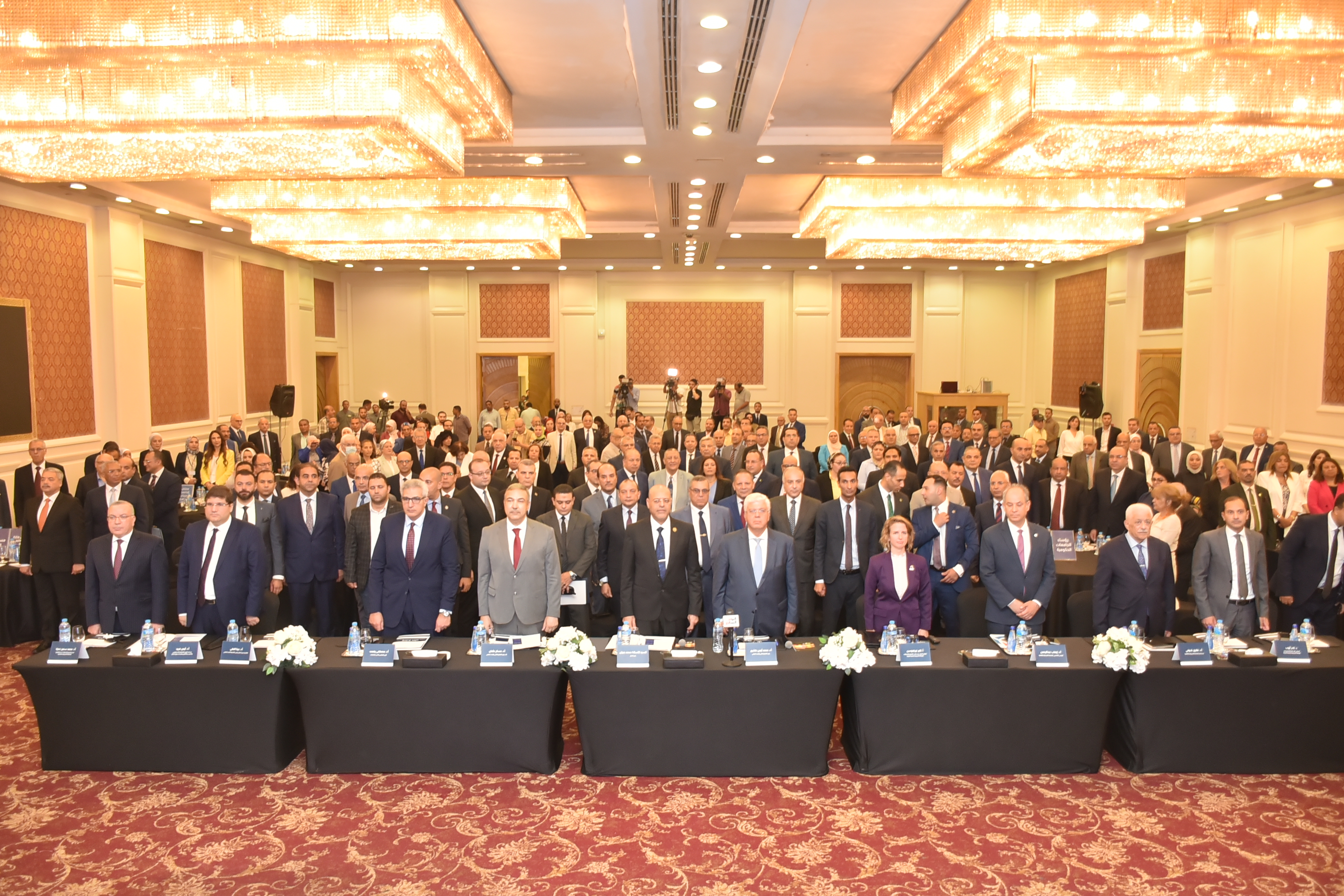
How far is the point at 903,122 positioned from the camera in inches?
276

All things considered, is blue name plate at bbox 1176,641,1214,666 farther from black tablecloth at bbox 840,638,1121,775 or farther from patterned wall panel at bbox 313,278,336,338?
patterned wall panel at bbox 313,278,336,338

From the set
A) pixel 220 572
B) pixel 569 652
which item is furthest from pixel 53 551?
pixel 569 652

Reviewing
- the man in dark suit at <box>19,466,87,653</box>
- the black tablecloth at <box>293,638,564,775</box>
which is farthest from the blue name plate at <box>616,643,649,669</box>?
the man in dark suit at <box>19,466,87,653</box>

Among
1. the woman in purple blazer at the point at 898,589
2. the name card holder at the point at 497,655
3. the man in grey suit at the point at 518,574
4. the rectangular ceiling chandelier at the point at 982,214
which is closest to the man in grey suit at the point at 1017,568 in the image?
the woman in purple blazer at the point at 898,589

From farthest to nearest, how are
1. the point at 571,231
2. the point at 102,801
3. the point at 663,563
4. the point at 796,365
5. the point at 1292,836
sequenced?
1. the point at 796,365
2. the point at 571,231
3. the point at 663,563
4. the point at 102,801
5. the point at 1292,836

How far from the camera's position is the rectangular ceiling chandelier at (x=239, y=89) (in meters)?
4.84

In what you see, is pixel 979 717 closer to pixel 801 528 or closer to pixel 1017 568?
pixel 1017 568

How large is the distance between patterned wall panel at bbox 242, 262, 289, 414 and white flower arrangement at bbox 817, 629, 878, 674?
13.3 m

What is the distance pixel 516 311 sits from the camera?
65.1ft

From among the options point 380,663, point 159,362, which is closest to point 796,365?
point 159,362

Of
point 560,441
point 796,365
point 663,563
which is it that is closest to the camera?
point 663,563

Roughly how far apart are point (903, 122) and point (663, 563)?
395 centimetres

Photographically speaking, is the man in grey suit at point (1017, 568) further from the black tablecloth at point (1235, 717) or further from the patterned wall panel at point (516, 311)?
the patterned wall panel at point (516, 311)

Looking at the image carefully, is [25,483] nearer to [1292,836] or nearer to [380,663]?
[380,663]
